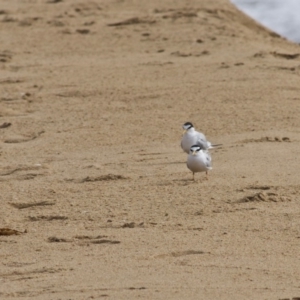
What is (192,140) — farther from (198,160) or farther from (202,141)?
(198,160)

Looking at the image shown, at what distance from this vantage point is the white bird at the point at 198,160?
30.3 ft

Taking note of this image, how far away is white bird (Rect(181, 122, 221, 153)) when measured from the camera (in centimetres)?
990

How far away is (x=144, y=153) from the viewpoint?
10.3 m

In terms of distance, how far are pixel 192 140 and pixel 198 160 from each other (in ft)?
2.23

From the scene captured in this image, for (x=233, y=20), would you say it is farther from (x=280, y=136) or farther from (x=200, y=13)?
(x=280, y=136)

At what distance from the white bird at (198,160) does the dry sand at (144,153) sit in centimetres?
11

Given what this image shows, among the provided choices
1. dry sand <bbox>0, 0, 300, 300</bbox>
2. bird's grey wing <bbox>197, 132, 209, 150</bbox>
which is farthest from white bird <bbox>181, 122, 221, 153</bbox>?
dry sand <bbox>0, 0, 300, 300</bbox>

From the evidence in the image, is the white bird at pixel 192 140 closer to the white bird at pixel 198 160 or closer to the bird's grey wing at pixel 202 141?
the bird's grey wing at pixel 202 141

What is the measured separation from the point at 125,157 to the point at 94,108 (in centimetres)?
186

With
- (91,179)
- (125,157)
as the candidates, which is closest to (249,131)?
(125,157)

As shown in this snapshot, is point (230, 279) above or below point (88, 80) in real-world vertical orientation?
above

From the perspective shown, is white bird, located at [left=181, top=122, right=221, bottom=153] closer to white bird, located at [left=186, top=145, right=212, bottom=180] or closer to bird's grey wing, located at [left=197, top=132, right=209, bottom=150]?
bird's grey wing, located at [left=197, top=132, right=209, bottom=150]

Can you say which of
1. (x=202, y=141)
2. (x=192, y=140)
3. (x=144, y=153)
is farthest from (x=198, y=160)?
(x=144, y=153)

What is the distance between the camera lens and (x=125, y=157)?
1020cm
